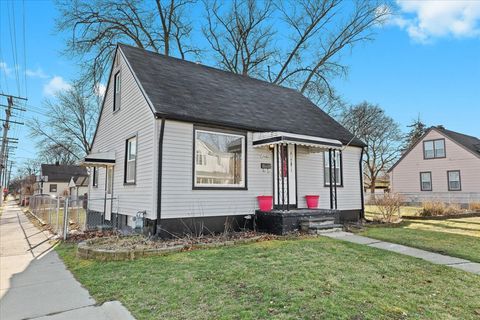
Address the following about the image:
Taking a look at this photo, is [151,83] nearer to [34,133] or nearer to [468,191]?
[468,191]

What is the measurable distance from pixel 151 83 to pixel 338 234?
6.72m

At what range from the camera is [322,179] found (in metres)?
10.7

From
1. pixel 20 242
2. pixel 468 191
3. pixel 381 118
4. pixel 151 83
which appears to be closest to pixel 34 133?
pixel 20 242

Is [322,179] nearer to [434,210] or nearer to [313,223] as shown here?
[313,223]

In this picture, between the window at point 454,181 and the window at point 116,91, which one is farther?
the window at point 454,181

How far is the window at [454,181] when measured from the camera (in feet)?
76.3

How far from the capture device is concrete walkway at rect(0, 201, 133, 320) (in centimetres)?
352

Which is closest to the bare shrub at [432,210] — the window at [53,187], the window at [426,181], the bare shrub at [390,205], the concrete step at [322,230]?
the bare shrub at [390,205]

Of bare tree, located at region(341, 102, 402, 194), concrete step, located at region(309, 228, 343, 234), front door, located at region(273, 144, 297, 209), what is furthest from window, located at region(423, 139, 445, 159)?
concrete step, located at region(309, 228, 343, 234)

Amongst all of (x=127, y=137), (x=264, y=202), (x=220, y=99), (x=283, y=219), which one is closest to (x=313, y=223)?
(x=283, y=219)

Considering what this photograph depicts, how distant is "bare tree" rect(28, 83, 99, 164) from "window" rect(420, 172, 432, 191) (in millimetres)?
30293

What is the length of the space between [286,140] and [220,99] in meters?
2.76

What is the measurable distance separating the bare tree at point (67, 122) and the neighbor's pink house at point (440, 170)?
1160 inches

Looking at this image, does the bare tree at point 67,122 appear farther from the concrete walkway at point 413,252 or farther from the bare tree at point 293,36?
the concrete walkway at point 413,252
